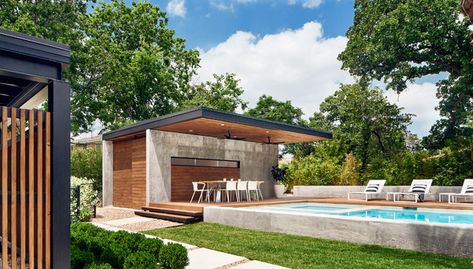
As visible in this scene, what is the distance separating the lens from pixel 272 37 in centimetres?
3738

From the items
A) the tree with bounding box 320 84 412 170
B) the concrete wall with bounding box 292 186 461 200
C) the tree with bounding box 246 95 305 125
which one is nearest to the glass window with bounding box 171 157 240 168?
the concrete wall with bounding box 292 186 461 200

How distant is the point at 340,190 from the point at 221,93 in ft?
55.4

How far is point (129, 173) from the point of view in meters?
14.3

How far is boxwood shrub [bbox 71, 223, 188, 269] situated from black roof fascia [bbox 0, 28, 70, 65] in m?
2.31

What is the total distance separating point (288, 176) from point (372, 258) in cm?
1434

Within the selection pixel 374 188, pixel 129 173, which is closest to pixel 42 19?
pixel 129 173

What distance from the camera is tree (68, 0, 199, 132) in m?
25.1

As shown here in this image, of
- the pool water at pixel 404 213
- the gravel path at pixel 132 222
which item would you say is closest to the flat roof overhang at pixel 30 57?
the gravel path at pixel 132 222

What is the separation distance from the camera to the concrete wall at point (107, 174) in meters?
15.0

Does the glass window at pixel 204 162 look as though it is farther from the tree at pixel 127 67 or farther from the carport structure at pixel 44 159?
the tree at pixel 127 67

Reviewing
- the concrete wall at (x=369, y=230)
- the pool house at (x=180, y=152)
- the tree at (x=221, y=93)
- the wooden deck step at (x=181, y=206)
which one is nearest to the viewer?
the concrete wall at (x=369, y=230)

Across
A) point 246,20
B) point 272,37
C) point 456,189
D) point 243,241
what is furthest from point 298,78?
point 243,241

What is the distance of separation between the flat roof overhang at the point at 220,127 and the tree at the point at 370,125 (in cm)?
776

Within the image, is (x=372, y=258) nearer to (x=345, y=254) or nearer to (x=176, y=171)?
(x=345, y=254)
